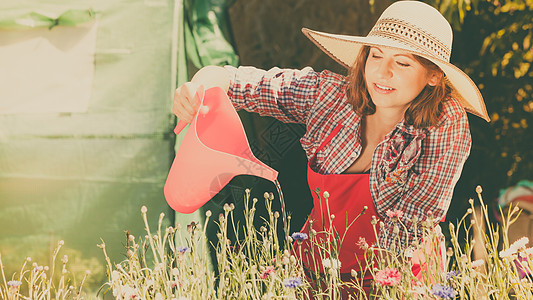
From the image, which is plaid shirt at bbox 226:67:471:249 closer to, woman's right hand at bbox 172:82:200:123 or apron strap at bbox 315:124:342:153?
apron strap at bbox 315:124:342:153

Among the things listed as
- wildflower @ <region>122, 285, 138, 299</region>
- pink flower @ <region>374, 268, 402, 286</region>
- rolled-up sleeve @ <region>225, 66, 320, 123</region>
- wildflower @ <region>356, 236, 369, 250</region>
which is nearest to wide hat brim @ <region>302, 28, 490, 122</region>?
rolled-up sleeve @ <region>225, 66, 320, 123</region>

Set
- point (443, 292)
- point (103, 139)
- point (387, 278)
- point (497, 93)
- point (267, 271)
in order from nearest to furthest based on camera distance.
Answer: point (443, 292)
point (387, 278)
point (267, 271)
point (103, 139)
point (497, 93)

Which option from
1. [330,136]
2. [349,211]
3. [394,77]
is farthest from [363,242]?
Answer: [394,77]

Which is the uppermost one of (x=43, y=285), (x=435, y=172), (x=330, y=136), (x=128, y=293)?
(x=330, y=136)

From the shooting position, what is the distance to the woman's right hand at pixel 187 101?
201 cm

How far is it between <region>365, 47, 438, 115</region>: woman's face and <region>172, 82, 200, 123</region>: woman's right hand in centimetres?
63

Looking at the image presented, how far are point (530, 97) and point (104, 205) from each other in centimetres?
270

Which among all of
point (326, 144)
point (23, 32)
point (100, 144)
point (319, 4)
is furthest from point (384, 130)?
point (23, 32)

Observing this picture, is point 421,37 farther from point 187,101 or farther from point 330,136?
point 187,101

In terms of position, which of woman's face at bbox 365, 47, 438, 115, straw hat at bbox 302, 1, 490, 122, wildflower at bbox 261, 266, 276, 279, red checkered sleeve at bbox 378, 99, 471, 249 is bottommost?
wildflower at bbox 261, 266, 276, 279

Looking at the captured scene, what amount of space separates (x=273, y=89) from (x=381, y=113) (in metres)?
0.43

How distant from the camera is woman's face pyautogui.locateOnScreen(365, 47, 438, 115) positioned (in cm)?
200

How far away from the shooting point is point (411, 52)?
1.92 metres

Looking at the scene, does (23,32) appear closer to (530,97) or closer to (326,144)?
(326,144)
